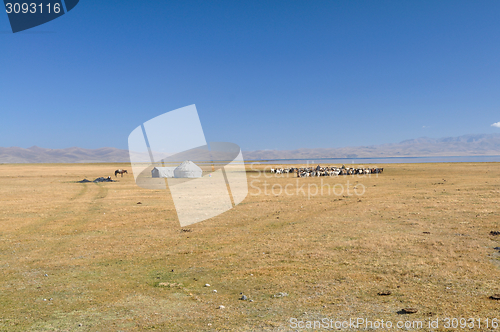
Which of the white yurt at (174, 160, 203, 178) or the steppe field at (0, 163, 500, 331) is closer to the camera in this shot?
the steppe field at (0, 163, 500, 331)

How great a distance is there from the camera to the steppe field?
20.4 ft

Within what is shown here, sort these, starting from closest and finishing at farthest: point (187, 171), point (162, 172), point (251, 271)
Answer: point (251, 271), point (187, 171), point (162, 172)

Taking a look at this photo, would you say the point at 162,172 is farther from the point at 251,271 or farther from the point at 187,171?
the point at 251,271

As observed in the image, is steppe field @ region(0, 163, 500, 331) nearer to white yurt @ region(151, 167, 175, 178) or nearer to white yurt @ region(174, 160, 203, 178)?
white yurt @ region(174, 160, 203, 178)

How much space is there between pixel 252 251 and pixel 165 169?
4723 centimetres

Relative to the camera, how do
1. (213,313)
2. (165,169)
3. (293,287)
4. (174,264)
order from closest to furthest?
(213,313)
(293,287)
(174,264)
(165,169)

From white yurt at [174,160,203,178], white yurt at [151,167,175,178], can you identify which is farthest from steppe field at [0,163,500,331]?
white yurt at [151,167,175,178]

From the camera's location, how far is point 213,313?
646 centimetres

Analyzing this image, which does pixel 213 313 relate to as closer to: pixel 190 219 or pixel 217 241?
pixel 217 241

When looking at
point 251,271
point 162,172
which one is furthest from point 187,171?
point 251,271

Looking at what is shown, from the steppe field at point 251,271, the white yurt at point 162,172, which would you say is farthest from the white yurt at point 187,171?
the steppe field at point 251,271

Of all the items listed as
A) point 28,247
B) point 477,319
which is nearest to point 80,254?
point 28,247

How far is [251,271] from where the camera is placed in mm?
9023

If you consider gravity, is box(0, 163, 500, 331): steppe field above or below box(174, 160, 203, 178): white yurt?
below
